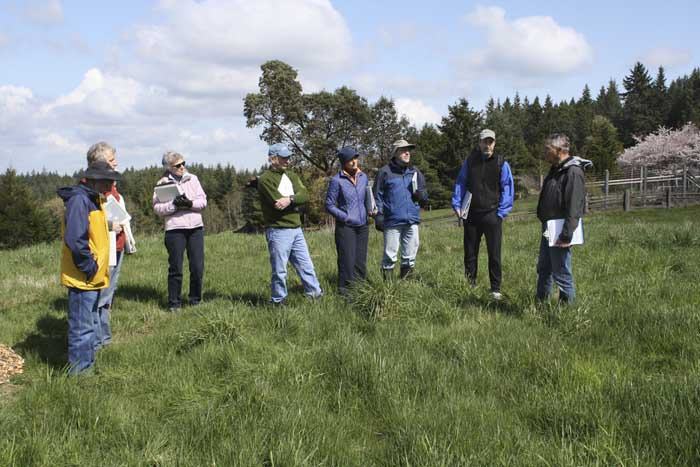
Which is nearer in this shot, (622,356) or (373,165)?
(622,356)

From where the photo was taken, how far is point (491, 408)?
3.13m

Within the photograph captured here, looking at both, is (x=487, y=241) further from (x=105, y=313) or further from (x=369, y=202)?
(x=105, y=313)

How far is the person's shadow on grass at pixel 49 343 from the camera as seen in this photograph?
484cm

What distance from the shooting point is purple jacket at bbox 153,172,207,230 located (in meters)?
6.36

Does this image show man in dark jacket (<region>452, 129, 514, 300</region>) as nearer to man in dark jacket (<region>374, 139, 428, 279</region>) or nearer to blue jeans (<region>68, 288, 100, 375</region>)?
man in dark jacket (<region>374, 139, 428, 279</region>)

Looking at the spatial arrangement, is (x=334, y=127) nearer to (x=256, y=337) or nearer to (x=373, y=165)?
(x=373, y=165)

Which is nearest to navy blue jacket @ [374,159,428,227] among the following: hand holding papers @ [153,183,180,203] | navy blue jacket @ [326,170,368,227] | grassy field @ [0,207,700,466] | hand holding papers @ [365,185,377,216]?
hand holding papers @ [365,185,377,216]

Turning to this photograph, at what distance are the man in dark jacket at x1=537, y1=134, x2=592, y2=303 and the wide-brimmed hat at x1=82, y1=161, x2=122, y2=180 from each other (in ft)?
13.6

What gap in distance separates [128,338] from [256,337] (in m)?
1.88

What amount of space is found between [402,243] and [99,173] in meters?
3.97

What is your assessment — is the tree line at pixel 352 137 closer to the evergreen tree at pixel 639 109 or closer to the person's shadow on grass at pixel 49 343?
the evergreen tree at pixel 639 109

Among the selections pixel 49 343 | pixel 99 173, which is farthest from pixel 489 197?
pixel 49 343

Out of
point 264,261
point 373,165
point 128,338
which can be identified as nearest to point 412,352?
point 128,338

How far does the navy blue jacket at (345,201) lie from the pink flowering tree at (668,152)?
4602 centimetres
